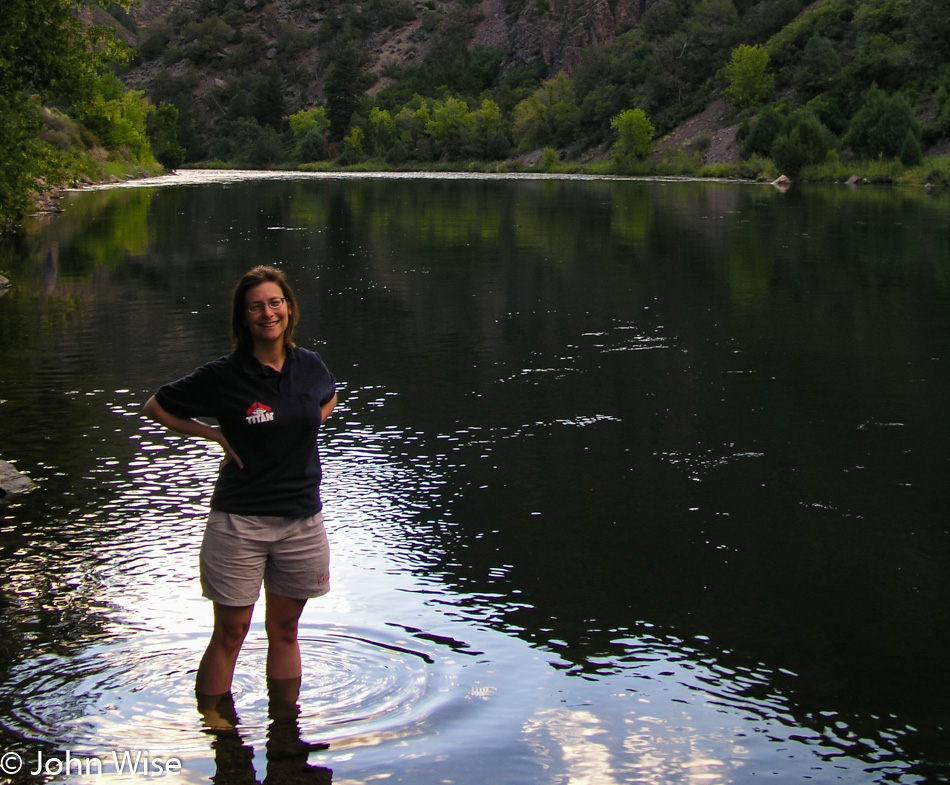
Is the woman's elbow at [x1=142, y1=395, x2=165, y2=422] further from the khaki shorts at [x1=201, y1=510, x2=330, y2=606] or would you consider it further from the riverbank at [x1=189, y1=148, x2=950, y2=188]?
the riverbank at [x1=189, y1=148, x2=950, y2=188]

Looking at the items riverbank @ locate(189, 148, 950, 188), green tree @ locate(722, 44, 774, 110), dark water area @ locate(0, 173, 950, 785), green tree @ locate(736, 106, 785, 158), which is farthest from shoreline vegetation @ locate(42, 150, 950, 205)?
dark water area @ locate(0, 173, 950, 785)

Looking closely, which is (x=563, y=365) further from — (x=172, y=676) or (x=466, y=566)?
(x=172, y=676)

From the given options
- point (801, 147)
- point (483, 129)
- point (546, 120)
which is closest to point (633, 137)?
point (546, 120)

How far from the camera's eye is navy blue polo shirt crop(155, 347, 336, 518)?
5.29 meters

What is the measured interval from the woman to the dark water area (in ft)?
2.16

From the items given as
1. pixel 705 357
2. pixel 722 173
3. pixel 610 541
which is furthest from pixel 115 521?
pixel 722 173

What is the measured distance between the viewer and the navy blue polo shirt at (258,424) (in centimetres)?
529

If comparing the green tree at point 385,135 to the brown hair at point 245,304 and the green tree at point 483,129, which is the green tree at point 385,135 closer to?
the green tree at point 483,129

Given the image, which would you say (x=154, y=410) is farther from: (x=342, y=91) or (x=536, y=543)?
(x=342, y=91)

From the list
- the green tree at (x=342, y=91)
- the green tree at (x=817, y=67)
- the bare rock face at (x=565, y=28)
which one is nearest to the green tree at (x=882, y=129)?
the green tree at (x=817, y=67)

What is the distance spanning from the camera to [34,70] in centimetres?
2127

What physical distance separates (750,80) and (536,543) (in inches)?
4333

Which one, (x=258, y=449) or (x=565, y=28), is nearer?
(x=258, y=449)

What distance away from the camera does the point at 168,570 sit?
758 cm
